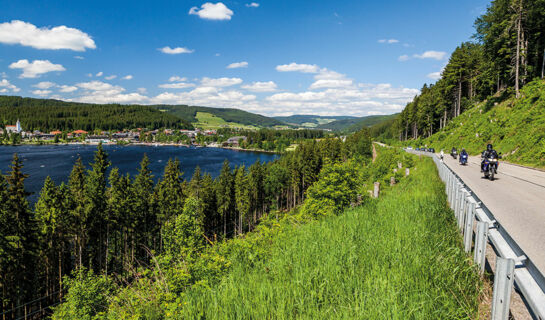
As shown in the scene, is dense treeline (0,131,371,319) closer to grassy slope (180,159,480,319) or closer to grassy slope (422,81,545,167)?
grassy slope (180,159,480,319)

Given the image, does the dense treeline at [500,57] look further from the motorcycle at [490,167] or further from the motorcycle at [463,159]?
the motorcycle at [490,167]

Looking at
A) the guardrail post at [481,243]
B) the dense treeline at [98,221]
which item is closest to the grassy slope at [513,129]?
the dense treeline at [98,221]

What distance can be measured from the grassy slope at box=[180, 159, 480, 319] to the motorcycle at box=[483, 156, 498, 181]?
11437mm

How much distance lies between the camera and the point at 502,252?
332cm

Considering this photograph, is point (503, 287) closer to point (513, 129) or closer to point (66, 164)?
point (513, 129)

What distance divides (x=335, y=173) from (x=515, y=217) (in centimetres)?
1010

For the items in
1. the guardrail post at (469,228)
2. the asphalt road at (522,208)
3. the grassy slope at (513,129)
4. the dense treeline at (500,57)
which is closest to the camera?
the guardrail post at (469,228)

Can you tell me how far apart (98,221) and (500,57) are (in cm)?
6436

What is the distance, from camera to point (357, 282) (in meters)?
4.06

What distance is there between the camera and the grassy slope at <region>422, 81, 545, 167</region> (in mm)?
21812

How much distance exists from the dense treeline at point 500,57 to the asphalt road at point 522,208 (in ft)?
94.1

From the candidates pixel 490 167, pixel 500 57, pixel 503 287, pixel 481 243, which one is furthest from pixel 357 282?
pixel 500 57

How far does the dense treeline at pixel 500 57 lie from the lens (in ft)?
116

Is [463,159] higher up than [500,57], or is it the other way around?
[500,57]
